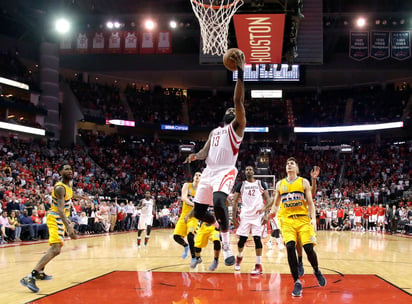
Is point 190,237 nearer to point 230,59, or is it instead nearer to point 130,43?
point 230,59

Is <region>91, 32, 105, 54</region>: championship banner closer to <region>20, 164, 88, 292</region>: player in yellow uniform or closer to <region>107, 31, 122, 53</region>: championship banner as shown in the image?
<region>107, 31, 122, 53</region>: championship banner

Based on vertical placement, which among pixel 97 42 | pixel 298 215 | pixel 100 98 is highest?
pixel 97 42

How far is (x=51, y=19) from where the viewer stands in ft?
88.6

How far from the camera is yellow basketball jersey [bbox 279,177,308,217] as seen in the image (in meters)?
6.49

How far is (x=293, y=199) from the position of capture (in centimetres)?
652

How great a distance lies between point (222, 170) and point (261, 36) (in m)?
14.9

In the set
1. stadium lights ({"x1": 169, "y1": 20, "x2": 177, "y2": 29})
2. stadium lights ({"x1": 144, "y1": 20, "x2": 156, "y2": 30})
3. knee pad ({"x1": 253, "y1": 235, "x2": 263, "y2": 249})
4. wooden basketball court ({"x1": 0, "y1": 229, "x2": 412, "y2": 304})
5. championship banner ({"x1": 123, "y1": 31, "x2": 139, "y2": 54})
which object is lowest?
wooden basketball court ({"x1": 0, "y1": 229, "x2": 412, "y2": 304})

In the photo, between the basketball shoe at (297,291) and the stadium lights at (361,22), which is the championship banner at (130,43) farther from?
the basketball shoe at (297,291)

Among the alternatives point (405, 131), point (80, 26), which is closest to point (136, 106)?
point (80, 26)

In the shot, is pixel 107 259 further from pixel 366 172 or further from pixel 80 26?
pixel 366 172

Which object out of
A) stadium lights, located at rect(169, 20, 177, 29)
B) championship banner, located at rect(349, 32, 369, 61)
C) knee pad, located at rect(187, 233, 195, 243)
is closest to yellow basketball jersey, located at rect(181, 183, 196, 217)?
knee pad, located at rect(187, 233, 195, 243)

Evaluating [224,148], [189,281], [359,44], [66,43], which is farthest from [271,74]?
[224,148]

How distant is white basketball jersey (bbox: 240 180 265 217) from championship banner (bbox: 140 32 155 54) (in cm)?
1802

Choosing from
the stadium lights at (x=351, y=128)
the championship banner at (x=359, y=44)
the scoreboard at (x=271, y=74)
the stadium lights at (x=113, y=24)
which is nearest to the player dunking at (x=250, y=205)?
the championship banner at (x=359, y=44)
